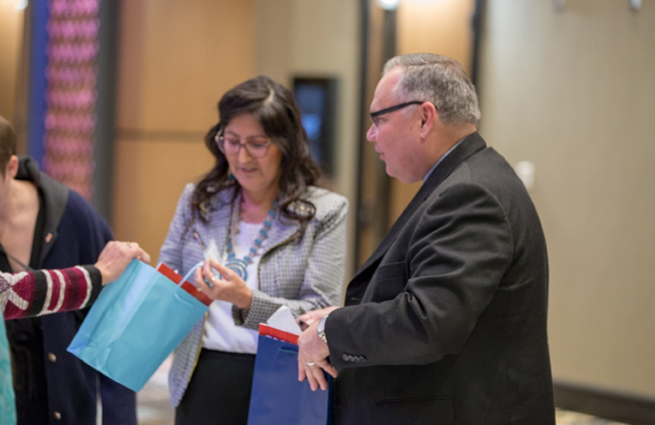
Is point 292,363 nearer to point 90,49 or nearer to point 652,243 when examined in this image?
point 652,243

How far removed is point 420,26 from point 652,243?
2.39m

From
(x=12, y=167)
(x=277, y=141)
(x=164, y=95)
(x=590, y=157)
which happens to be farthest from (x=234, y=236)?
(x=164, y=95)

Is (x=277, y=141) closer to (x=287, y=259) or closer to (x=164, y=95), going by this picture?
(x=287, y=259)

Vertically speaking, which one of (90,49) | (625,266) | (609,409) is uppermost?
(90,49)

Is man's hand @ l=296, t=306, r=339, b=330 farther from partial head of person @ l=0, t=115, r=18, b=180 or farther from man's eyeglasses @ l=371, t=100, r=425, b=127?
partial head of person @ l=0, t=115, r=18, b=180

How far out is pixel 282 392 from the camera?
1.76m

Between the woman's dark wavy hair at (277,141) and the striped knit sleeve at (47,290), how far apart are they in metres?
0.43

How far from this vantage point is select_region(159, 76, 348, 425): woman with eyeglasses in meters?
2.00

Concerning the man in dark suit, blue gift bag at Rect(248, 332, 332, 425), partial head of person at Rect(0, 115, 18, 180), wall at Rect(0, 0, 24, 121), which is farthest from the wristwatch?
wall at Rect(0, 0, 24, 121)

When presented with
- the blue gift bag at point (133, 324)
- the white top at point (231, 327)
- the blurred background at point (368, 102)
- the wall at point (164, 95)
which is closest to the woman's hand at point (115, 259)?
the blue gift bag at point (133, 324)

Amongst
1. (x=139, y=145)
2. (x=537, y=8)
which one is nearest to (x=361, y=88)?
(x=537, y=8)

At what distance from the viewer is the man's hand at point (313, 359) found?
1593 mm

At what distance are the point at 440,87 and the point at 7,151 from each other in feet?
3.96

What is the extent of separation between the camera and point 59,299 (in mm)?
1813
